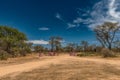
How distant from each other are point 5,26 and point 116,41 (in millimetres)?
31186

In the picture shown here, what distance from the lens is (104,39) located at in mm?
59594

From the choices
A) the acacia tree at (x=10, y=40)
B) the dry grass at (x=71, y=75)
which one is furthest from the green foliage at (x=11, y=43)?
the dry grass at (x=71, y=75)

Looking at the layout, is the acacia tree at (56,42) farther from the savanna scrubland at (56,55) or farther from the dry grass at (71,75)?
the dry grass at (71,75)

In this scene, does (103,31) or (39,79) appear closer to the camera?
(39,79)

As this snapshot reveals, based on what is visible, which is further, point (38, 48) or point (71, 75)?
point (38, 48)

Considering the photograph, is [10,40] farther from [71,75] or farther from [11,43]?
[71,75]

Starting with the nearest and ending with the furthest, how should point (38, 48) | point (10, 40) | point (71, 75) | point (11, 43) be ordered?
point (71, 75) → point (10, 40) → point (11, 43) → point (38, 48)

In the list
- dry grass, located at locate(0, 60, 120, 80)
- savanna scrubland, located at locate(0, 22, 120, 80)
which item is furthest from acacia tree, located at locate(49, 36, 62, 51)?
dry grass, located at locate(0, 60, 120, 80)

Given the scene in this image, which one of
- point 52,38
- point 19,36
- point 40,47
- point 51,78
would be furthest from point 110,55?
point 40,47

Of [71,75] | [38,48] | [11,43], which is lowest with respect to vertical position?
[71,75]

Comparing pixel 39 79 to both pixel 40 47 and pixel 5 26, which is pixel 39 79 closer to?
pixel 5 26

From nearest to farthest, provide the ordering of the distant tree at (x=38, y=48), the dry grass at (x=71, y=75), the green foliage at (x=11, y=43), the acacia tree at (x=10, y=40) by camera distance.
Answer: the dry grass at (x=71, y=75), the green foliage at (x=11, y=43), the acacia tree at (x=10, y=40), the distant tree at (x=38, y=48)

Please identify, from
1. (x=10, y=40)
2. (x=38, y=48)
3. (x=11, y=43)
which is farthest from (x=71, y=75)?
(x=38, y=48)

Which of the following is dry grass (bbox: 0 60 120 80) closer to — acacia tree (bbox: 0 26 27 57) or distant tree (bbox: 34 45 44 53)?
acacia tree (bbox: 0 26 27 57)
